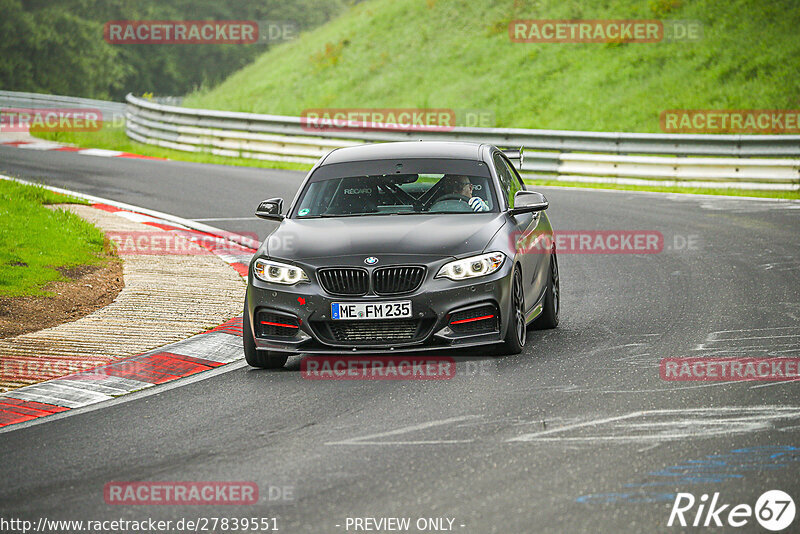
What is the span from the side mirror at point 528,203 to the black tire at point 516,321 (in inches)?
24.8

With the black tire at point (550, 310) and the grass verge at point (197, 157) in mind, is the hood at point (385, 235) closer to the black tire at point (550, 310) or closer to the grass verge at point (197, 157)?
the black tire at point (550, 310)

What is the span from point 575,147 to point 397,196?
1416 centimetres

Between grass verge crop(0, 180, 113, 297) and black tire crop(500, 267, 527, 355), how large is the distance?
490 centimetres

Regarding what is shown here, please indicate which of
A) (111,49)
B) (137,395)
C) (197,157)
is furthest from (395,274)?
(111,49)

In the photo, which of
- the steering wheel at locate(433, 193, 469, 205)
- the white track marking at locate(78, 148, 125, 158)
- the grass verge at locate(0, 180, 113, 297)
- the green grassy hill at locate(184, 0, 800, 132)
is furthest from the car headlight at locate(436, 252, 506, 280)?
the green grassy hill at locate(184, 0, 800, 132)

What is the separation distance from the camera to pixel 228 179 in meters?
22.3

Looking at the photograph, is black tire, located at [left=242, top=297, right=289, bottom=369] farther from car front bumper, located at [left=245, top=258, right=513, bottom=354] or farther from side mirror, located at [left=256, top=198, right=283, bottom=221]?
side mirror, located at [left=256, top=198, right=283, bottom=221]

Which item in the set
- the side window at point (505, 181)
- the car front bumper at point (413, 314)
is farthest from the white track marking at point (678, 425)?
the side window at point (505, 181)

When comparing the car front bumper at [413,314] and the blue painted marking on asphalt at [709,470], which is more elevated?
the car front bumper at [413,314]

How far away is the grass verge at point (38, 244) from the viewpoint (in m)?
11.5

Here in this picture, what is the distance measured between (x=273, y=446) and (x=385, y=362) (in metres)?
2.22

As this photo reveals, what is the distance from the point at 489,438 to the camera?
21.3 ft

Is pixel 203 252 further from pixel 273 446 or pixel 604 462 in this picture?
pixel 604 462

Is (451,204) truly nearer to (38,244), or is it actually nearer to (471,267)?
(471,267)
